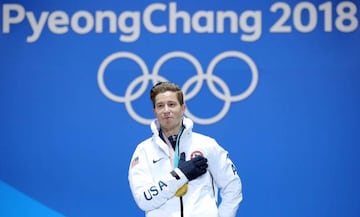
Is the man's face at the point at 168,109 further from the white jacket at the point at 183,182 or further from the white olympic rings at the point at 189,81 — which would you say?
the white olympic rings at the point at 189,81

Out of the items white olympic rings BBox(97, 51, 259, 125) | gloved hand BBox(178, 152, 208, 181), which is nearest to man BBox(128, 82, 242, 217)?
gloved hand BBox(178, 152, 208, 181)

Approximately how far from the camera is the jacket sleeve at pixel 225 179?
3.50 meters

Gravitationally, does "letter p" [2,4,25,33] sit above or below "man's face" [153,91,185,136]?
above

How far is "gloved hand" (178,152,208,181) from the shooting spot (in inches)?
133

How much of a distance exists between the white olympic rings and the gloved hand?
183 cm

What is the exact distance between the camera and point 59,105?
5320 mm

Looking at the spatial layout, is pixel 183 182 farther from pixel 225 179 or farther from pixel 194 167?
pixel 225 179

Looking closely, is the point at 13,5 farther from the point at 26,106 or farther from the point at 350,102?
the point at 350,102

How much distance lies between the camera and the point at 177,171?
3365 mm

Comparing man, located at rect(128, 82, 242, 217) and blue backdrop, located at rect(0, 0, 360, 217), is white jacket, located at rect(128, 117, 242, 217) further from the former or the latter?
blue backdrop, located at rect(0, 0, 360, 217)

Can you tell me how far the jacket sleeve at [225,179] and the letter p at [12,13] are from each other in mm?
2449

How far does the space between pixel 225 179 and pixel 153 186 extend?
399mm

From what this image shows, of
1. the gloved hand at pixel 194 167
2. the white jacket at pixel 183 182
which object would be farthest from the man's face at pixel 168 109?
the gloved hand at pixel 194 167

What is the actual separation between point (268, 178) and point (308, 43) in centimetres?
107
